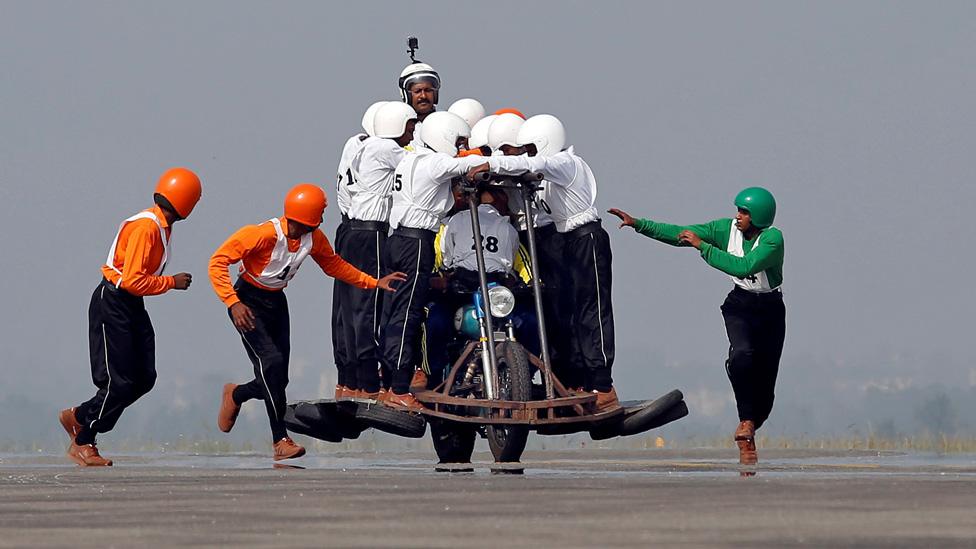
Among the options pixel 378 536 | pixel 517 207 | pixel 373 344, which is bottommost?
pixel 378 536

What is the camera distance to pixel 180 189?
1527cm

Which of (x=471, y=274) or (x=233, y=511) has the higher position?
(x=471, y=274)

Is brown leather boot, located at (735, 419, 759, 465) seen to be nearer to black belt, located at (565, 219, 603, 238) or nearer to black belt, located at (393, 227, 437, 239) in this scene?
black belt, located at (565, 219, 603, 238)

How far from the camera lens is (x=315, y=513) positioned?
855 cm

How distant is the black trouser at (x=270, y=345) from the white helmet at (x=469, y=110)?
99.1 inches

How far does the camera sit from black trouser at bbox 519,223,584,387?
615 inches

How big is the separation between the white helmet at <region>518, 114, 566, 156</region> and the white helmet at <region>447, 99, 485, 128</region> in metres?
1.24

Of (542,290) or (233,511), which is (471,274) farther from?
(233,511)

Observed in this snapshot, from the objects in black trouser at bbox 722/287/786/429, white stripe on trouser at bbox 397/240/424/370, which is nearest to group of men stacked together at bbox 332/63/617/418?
white stripe on trouser at bbox 397/240/424/370

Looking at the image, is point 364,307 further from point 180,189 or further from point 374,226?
point 180,189

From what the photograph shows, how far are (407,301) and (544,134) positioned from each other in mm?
1722

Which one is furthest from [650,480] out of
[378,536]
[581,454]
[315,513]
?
[581,454]

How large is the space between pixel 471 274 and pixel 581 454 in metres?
5.66

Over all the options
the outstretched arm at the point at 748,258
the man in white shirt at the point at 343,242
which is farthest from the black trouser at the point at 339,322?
the outstretched arm at the point at 748,258
